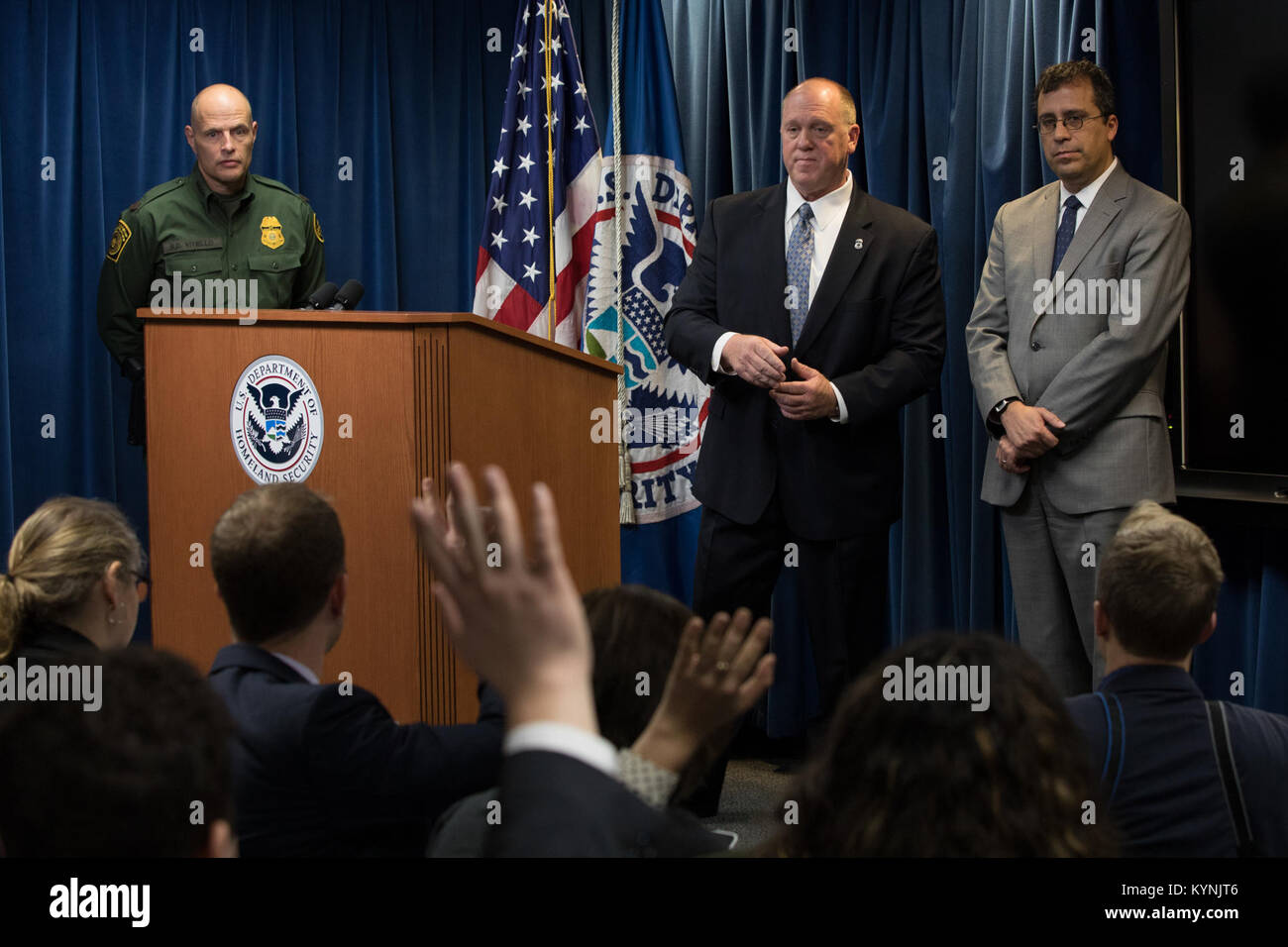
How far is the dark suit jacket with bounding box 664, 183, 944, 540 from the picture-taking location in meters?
3.51

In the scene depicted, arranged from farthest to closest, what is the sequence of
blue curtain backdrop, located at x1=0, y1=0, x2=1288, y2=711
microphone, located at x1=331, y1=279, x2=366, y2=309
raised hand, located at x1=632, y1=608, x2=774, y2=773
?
1. blue curtain backdrop, located at x1=0, y1=0, x2=1288, y2=711
2. microphone, located at x1=331, y1=279, x2=366, y2=309
3. raised hand, located at x1=632, y1=608, x2=774, y2=773

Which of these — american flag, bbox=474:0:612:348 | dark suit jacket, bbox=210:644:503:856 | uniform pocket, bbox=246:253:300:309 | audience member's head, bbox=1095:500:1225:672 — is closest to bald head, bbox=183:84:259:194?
uniform pocket, bbox=246:253:300:309

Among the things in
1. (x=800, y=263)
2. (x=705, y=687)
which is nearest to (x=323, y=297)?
(x=800, y=263)

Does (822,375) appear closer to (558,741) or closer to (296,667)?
(296,667)

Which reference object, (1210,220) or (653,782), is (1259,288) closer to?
(1210,220)

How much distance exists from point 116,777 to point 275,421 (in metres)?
1.75

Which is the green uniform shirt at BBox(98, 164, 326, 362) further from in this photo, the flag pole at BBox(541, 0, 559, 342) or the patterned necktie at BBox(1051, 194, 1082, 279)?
the patterned necktie at BBox(1051, 194, 1082, 279)

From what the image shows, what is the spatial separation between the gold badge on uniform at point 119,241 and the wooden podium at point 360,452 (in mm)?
1644

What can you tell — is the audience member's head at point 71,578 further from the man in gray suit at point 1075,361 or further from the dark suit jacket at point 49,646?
the man in gray suit at point 1075,361

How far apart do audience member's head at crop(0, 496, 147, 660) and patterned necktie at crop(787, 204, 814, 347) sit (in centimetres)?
205

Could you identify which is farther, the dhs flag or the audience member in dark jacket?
the dhs flag

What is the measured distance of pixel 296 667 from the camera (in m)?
1.75

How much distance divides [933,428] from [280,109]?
8.69ft

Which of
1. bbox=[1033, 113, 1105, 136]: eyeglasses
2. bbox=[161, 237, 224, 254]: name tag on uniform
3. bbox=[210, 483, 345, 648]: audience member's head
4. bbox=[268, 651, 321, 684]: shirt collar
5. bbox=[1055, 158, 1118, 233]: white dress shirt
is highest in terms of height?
bbox=[1033, 113, 1105, 136]: eyeglasses
